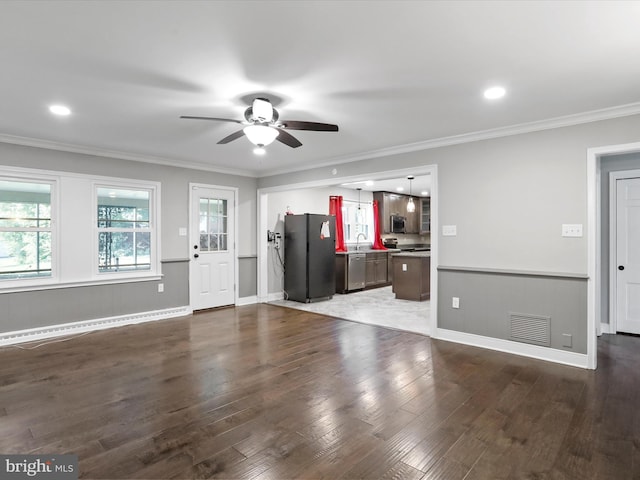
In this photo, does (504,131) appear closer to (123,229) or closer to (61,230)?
(123,229)

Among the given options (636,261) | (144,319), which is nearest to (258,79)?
(144,319)

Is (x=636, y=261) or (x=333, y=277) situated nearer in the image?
(x=636, y=261)

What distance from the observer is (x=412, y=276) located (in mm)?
6926

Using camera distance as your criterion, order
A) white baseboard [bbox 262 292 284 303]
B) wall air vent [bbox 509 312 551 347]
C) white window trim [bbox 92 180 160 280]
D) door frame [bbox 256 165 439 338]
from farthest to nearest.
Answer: white baseboard [bbox 262 292 284 303] < white window trim [bbox 92 180 160 280] < door frame [bbox 256 165 439 338] < wall air vent [bbox 509 312 551 347]

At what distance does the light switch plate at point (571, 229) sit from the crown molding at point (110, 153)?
196 inches

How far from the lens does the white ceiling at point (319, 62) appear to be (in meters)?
1.91

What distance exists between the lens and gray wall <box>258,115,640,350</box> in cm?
352

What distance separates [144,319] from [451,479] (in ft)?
15.8

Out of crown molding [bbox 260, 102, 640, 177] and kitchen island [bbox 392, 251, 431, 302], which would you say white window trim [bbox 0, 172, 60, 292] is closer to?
crown molding [bbox 260, 102, 640, 177]

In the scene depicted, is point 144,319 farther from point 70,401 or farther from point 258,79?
point 258,79

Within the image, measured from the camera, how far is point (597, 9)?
6.13 feet

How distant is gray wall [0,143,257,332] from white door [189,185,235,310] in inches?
5.5

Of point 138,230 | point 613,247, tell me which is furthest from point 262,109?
point 613,247

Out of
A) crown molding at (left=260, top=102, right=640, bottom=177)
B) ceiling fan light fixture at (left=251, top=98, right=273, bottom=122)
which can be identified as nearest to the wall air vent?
crown molding at (left=260, top=102, right=640, bottom=177)
